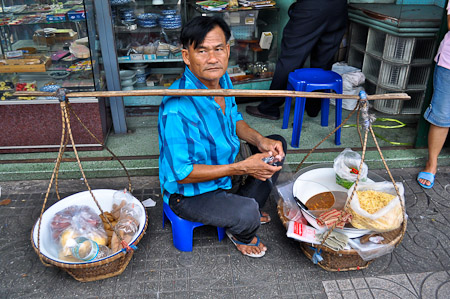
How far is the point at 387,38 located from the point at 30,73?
3.42 meters

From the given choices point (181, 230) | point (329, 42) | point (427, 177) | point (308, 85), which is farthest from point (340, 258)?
point (329, 42)

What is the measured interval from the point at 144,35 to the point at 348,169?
2.66 metres

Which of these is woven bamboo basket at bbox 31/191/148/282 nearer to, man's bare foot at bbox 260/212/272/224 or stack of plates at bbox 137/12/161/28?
man's bare foot at bbox 260/212/272/224

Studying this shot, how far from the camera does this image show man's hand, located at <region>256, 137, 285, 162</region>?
8.33 feet

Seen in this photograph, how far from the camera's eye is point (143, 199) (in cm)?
324

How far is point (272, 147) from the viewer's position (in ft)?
8.64

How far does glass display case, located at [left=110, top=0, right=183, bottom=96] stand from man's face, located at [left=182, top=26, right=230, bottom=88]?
199cm

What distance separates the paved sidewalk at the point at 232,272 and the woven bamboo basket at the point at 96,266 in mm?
52

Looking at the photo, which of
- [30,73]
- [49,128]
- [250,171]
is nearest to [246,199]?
[250,171]

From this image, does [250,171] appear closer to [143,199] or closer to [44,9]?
[143,199]

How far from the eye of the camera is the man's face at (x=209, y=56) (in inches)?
90.0

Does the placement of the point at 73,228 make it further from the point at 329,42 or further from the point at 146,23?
the point at 329,42

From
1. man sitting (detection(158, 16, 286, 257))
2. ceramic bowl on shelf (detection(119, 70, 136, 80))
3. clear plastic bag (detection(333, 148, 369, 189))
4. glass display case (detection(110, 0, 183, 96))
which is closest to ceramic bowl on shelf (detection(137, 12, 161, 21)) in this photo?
glass display case (detection(110, 0, 183, 96))

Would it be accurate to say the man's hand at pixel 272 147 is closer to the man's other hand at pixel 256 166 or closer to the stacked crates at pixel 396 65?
the man's other hand at pixel 256 166
